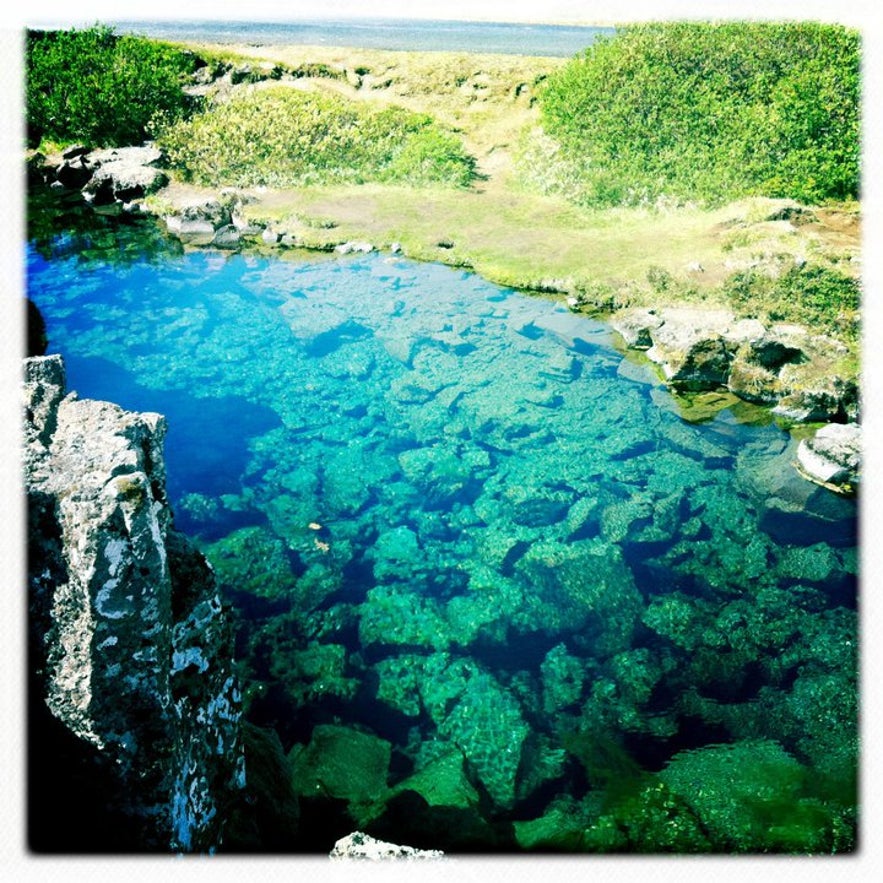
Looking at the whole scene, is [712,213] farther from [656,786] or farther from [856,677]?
[656,786]

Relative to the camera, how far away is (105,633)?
413 centimetres

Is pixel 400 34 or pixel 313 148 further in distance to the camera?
pixel 400 34

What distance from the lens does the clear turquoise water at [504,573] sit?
7.96 meters

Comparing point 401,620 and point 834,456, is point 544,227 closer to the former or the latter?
point 834,456

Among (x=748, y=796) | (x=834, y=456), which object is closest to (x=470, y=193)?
(x=834, y=456)

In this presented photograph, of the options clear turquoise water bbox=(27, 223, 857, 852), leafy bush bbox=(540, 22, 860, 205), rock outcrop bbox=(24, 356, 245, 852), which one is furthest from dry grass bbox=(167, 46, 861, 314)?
rock outcrop bbox=(24, 356, 245, 852)

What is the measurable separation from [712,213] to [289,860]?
25.7 metres

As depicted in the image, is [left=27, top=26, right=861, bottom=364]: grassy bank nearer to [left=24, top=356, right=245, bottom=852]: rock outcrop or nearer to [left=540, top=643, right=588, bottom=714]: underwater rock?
[left=540, top=643, right=588, bottom=714]: underwater rock

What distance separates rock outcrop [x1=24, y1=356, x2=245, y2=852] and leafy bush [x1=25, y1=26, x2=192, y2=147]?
119 feet

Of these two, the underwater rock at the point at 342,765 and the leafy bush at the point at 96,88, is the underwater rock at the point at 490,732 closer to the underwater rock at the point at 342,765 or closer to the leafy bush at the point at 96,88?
the underwater rock at the point at 342,765

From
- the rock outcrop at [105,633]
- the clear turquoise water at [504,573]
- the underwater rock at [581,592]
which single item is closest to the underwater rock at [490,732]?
the clear turquoise water at [504,573]

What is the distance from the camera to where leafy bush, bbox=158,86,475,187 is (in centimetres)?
3025

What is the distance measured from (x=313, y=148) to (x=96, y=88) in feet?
42.3

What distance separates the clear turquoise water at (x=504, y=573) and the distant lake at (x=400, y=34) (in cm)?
3391
